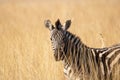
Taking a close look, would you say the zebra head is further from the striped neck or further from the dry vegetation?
the dry vegetation

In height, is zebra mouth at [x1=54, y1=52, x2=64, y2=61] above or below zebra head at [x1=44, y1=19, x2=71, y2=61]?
below

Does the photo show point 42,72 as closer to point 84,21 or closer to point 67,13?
point 84,21

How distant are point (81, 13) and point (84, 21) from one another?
1353 mm

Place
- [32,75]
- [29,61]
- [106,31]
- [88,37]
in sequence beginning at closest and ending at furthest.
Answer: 1. [32,75]
2. [29,61]
3. [88,37]
4. [106,31]

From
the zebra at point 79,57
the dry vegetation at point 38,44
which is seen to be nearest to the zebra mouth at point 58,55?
the zebra at point 79,57

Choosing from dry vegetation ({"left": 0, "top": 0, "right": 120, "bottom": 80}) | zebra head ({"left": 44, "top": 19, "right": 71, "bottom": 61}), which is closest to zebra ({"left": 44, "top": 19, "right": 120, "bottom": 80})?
zebra head ({"left": 44, "top": 19, "right": 71, "bottom": 61})

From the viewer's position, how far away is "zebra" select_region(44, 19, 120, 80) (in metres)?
6.55

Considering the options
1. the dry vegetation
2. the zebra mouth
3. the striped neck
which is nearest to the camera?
the zebra mouth

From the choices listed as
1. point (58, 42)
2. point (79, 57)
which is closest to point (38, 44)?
point (79, 57)

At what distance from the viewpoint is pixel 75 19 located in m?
15.4

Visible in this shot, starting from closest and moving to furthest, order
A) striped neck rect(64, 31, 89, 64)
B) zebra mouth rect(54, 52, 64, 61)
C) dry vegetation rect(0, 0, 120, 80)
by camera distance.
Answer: zebra mouth rect(54, 52, 64, 61) < striped neck rect(64, 31, 89, 64) < dry vegetation rect(0, 0, 120, 80)

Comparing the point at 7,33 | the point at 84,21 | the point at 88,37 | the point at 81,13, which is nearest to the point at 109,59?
the point at 88,37

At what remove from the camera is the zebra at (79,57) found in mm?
6551

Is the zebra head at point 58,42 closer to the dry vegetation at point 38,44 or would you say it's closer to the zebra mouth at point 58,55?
the zebra mouth at point 58,55
